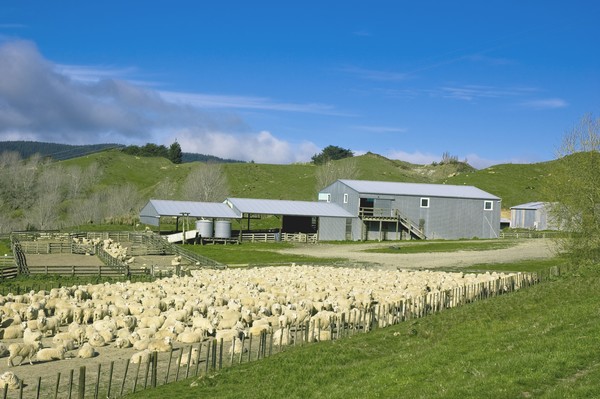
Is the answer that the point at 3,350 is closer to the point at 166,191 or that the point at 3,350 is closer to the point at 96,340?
the point at 96,340

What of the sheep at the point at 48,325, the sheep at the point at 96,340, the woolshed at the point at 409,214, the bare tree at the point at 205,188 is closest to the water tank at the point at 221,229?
the woolshed at the point at 409,214

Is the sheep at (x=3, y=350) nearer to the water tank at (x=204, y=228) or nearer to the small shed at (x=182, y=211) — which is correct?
the small shed at (x=182, y=211)

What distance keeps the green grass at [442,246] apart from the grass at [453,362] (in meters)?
39.9

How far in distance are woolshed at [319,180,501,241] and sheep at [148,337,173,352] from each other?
55182 millimetres

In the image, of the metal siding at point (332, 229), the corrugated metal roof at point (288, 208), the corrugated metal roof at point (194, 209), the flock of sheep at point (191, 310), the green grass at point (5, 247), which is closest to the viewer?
the flock of sheep at point (191, 310)

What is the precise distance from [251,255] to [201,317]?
3471cm

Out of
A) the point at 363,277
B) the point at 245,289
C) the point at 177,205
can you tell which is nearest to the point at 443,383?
the point at 245,289

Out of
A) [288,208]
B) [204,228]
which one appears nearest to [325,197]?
[288,208]

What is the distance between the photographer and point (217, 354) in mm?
20984

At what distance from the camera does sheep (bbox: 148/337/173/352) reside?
821 inches

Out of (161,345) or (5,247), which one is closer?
(161,345)

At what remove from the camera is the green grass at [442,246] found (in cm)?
6381

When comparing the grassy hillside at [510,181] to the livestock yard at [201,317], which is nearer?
the livestock yard at [201,317]

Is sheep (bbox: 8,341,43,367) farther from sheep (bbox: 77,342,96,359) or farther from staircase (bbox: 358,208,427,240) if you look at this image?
staircase (bbox: 358,208,427,240)
